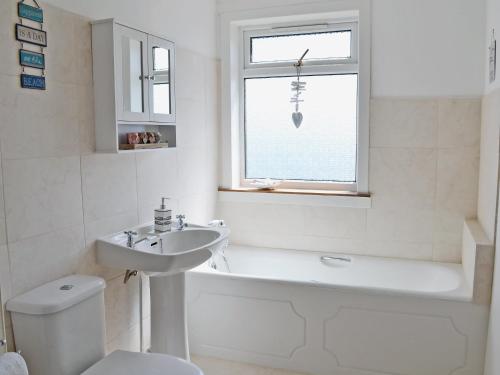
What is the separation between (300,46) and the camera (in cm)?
354

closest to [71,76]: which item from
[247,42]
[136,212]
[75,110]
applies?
[75,110]

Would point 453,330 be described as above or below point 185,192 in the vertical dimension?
below

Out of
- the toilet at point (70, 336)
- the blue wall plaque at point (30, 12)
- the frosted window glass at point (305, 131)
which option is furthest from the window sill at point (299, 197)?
the blue wall plaque at point (30, 12)

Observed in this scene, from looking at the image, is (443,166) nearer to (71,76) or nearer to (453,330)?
(453,330)

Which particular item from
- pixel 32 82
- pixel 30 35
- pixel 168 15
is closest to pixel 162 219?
pixel 32 82

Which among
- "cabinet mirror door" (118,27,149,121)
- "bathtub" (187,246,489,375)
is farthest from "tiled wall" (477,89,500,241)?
"cabinet mirror door" (118,27,149,121)

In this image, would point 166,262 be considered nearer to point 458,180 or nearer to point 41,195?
point 41,195

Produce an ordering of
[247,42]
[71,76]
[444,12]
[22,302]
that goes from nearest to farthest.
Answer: [22,302]
[71,76]
[444,12]
[247,42]

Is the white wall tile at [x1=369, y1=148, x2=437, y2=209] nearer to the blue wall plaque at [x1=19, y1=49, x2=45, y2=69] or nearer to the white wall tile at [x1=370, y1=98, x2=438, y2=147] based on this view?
the white wall tile at [x1=370, y1=98, x2=438, y2=147]

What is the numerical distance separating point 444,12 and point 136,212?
228 cm

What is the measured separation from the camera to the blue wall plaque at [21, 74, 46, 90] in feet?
6.23

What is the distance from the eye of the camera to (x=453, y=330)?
8.36 ft

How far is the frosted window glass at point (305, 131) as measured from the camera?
3.46 meters

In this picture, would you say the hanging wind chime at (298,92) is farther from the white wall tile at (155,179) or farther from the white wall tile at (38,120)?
the white wall tile at (38,120)
